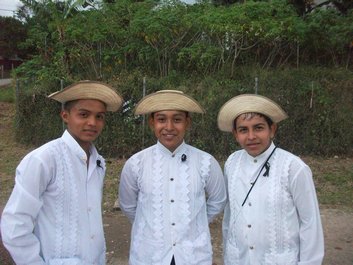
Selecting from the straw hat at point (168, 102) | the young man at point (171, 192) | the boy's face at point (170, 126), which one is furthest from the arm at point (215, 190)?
the straw hat at point (168, 102)

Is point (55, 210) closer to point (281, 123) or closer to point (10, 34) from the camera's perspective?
point (281, 123)

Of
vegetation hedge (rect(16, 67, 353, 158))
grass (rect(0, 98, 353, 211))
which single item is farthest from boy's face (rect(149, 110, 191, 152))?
vegetation hedge (rect(16, 67, 353, 158))

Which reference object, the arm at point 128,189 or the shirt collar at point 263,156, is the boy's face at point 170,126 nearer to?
the arm at point 128,189

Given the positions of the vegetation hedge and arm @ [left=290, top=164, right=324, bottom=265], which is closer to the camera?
arm @ [left=290, top=164, right=324, bottom=265]

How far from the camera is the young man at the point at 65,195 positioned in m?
2.03

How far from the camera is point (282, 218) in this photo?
237cm

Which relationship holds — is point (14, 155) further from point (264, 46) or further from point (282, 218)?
point (282, 218)

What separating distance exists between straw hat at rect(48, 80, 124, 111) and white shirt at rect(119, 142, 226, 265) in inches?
18.1

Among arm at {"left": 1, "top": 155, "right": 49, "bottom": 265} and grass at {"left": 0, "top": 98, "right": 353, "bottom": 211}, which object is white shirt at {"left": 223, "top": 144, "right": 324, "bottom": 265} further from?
grass at {"left": 0, "top": 98, "right": 353, "bottom": 211}

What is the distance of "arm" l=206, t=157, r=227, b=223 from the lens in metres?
2.65

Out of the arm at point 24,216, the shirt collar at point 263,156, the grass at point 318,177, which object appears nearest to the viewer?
the arm at point 24,216

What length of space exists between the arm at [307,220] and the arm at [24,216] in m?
1.40

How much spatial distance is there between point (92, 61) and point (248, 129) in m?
8.27

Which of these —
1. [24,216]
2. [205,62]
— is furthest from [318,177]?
[24,216]
